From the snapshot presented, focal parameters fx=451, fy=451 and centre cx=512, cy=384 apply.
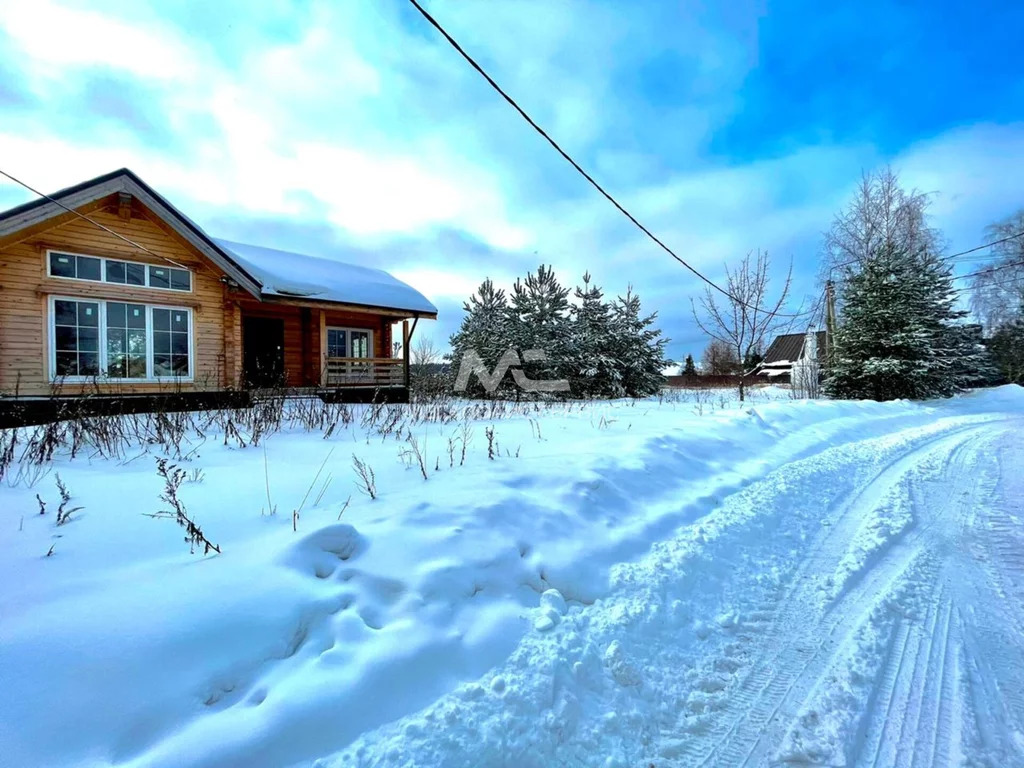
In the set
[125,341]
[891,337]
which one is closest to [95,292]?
[125,341]

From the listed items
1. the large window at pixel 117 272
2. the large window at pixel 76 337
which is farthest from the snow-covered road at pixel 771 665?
the large window at pixel 117 272

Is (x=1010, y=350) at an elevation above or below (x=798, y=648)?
above

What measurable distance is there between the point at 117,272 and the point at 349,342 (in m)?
6.66

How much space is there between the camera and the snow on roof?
12.6 m

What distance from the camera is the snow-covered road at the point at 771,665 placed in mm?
1770

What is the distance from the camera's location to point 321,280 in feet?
46.8

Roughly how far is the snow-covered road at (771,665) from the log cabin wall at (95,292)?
32.7 ft

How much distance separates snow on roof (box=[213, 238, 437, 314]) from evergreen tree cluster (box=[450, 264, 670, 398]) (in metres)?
5.79

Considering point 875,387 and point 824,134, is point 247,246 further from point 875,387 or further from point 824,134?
point 875,387

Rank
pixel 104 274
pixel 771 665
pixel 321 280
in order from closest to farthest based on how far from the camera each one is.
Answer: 1. pixel 771 665
2. pixel 104 274
3. pixel 321 280

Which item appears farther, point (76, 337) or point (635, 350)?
point (635, 350)

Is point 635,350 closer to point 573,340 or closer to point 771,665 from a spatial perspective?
point 573,340

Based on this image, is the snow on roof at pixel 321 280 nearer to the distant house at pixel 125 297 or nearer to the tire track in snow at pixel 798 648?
the distant house at pixel 125 297

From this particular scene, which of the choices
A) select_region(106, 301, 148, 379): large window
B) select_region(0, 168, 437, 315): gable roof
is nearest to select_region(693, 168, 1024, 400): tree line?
select_region(0, 168, 437, 315): gable roof
